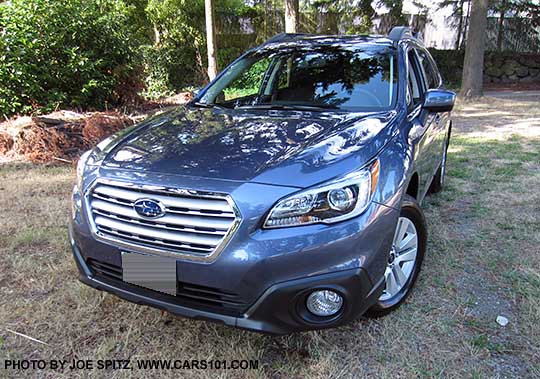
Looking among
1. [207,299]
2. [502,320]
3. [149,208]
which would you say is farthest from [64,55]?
[502,320]

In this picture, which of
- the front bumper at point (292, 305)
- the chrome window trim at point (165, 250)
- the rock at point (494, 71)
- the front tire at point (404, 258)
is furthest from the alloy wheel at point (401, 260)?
the rock at point (494, 71)

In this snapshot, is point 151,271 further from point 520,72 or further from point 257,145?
point 520,72

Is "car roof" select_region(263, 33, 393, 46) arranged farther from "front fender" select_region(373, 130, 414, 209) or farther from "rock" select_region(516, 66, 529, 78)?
"rock" select_region(516, 66, 529, 78)

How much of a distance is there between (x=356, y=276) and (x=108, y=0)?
9.09 m

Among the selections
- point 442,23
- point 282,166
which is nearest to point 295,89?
point 282,166

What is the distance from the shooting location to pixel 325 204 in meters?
1.89

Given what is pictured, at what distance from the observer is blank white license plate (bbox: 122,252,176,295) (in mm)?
1946

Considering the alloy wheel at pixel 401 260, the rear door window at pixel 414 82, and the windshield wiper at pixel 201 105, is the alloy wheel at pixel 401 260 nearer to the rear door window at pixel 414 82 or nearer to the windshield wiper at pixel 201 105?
the rear door window at pixel 414 82

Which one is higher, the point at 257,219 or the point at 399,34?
the point at 399,34

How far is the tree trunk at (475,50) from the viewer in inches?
444

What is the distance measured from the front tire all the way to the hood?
496 mm

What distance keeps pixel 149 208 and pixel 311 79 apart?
5.96 feet

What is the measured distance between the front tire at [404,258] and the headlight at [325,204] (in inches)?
21.1

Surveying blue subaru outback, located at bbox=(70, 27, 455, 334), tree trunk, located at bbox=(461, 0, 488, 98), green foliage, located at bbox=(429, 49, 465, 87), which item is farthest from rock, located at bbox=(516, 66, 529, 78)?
blue subaru outback, located at bbox=(70, 27, 455, 334)
